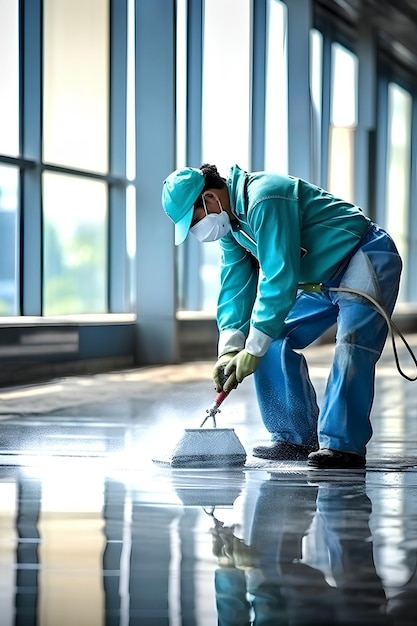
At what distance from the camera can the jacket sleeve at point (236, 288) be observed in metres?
3.79

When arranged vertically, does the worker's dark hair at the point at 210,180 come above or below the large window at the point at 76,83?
below

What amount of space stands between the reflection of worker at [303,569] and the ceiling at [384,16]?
11.5 meters

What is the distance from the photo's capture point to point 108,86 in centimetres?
905

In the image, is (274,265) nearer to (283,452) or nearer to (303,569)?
(283,452)

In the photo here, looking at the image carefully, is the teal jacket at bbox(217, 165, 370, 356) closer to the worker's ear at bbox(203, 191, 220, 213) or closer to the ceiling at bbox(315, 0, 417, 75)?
the worker's ear at bbox(203, 191, 220, 213)

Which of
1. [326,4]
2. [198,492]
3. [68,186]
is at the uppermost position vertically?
[326,4]

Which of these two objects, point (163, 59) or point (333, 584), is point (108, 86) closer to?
point (163, 59)

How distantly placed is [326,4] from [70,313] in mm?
6778

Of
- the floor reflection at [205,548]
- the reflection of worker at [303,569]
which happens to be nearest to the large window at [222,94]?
the floor reflection at [205,548]

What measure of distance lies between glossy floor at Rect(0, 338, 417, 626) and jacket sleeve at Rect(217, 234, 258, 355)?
49cm

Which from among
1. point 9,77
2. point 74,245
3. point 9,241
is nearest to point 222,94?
point 74,245

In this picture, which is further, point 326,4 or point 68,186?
point 326,4

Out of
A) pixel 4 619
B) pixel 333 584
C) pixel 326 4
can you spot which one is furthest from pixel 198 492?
pixel 326 4

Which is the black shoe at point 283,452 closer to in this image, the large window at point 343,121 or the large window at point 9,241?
the large window at point 9,241
